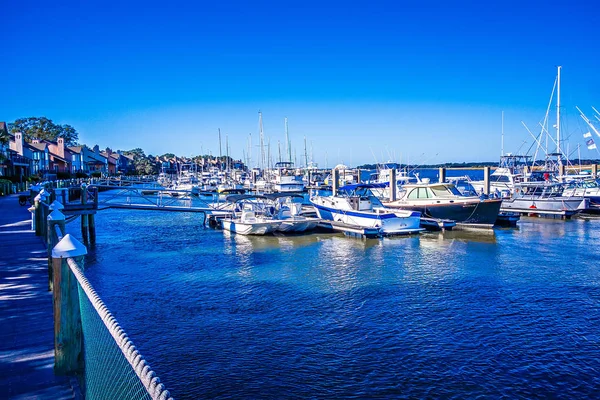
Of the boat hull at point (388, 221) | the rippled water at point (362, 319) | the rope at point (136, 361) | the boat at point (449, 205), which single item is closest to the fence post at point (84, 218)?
the rippled water at point (362, 319)

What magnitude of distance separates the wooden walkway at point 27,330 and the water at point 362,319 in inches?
105

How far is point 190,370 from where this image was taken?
10625mm

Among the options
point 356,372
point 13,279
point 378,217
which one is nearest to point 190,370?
point 356,372

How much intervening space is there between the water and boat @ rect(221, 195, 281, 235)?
523 cm

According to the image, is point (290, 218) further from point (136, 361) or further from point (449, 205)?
point (136, 361)

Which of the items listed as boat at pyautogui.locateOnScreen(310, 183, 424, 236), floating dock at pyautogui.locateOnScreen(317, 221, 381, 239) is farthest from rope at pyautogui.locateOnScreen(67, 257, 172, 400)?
boat at pyautogui.locateOnScreen(310, 183, 424, 236)

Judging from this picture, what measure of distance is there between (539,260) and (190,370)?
1853 cm

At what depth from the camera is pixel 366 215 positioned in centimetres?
3253

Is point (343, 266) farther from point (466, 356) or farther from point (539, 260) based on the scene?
point (466, 356)

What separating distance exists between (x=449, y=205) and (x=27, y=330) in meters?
30.9

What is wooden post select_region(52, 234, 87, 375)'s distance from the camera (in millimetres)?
6234

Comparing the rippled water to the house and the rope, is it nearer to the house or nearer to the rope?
the rope

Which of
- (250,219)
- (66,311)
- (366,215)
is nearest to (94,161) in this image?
(250,219)

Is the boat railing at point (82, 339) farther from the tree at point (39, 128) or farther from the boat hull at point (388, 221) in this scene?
the tree at point (39, 128)
